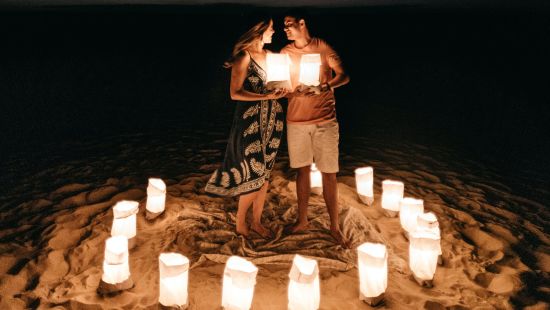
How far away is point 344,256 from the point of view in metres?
3.54

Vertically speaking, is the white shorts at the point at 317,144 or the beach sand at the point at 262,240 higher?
the white shorts at the point at 317,144

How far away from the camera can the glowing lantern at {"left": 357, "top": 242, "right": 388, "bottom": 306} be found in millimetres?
2891

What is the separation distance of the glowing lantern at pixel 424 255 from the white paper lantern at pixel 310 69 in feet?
5.02

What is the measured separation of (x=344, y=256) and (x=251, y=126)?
141 centimetres

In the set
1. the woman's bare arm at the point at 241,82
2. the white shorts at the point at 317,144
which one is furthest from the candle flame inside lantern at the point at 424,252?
the woman's bare arm at the point at 241,82

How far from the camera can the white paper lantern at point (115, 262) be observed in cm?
298

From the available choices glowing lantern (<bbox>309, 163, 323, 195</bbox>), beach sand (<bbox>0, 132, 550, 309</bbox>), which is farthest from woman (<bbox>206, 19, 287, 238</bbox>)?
glowing lantern (<bbox>309, 163, 323, 195</bbox>)

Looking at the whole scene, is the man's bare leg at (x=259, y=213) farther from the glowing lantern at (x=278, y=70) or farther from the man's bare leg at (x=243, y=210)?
the glowing lantern at (x=278, y=70)

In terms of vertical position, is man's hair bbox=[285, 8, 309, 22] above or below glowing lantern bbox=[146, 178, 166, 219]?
above

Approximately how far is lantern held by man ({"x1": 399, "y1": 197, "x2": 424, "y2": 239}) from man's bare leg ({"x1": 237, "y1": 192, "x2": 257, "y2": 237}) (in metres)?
1.49

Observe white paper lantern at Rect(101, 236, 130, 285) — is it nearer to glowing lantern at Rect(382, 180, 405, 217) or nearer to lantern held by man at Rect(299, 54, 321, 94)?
lantern held by man at Rect(299, 54, 321, 94)

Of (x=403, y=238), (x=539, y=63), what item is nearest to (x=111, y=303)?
(x=403, y=238)

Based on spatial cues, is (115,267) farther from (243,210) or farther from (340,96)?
(340,96)

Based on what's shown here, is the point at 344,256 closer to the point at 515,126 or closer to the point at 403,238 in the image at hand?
the point at 403,238
